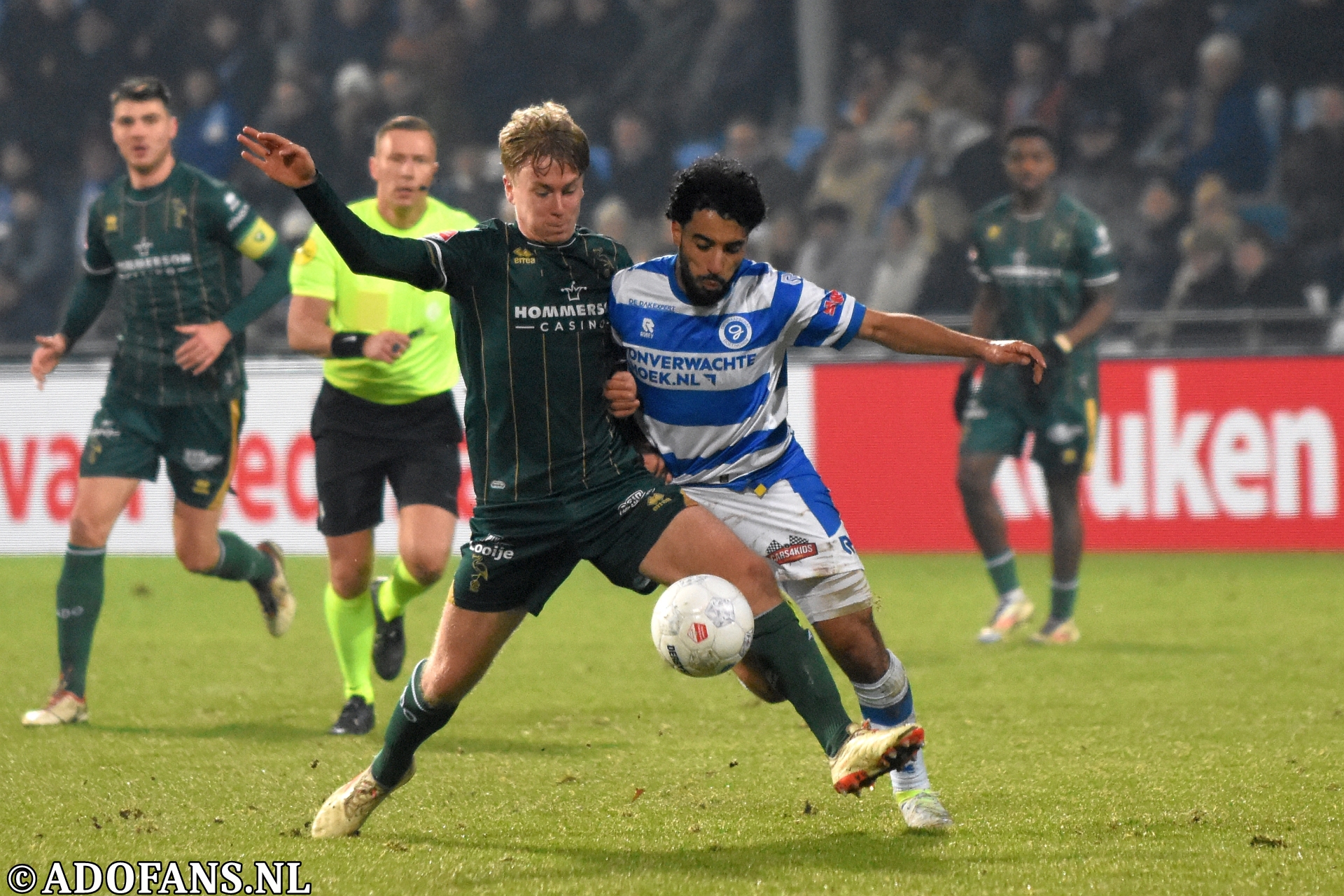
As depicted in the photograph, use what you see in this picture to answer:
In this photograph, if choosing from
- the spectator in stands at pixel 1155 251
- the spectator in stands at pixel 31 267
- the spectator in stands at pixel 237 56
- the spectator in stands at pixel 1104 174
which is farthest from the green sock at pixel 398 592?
the spectator in stands at pixel 237 56

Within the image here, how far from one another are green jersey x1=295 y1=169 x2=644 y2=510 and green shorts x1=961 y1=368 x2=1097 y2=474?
4.44 m

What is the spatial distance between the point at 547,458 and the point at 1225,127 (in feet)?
35.3

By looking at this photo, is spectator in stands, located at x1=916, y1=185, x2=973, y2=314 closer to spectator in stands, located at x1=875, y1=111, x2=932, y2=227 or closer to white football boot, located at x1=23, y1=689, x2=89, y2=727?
spectator in stands, located at x1=875, y1=111, x2=932, y2=227

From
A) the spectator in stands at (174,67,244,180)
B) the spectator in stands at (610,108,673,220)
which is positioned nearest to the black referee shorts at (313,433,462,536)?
the spectator in stands at (610,108,673,220)

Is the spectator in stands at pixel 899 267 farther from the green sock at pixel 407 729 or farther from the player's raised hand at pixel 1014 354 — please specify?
the green sock at pixel 407 729

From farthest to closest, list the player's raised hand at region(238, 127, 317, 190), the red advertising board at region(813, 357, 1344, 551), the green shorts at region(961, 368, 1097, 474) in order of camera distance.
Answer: the red advertising board at region(813, 357, 1344, 551) < the green shorts at region(961, 368, 1097, 474) < the player's raised hand at region(238, 127, 317, 190)

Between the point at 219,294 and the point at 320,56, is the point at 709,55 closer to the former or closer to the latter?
the point at 320,56

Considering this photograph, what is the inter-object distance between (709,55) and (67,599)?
977cm

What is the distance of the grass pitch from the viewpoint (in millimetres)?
4145

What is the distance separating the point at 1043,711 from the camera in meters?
6.45

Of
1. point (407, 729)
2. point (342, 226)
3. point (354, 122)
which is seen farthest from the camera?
point (354, 122)

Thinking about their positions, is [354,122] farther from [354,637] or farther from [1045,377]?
[354,637]

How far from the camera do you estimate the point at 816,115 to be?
48.8 ft

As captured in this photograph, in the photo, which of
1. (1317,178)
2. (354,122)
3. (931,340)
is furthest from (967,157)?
(931,340)
